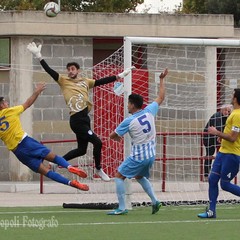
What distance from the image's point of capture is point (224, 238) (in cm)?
1307

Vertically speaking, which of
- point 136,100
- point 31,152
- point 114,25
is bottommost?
point 31,152

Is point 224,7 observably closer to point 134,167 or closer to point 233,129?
point 134,167

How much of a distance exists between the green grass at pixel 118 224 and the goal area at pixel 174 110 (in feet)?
9.17

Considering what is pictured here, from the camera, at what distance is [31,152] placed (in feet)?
55.7

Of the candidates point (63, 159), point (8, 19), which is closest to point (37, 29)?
point (8, 19)

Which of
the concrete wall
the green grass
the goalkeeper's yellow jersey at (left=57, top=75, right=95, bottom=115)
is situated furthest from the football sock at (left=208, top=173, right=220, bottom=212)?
the concrete wall

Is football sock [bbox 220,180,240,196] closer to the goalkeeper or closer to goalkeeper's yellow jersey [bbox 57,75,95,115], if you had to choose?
the goalkeeper

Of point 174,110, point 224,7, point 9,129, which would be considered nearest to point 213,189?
point 9,129

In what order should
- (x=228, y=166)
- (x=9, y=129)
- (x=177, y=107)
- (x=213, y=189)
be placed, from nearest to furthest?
(x=228, y=166), (x=213, y=189), (x=9, y=129), (x=177, y=107)

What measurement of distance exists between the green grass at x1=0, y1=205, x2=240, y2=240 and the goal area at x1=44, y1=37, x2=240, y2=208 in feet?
9.17

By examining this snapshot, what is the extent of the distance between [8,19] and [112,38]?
2669 mm

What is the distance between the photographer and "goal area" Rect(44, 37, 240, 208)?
21.2 m

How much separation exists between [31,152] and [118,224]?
8.74ft

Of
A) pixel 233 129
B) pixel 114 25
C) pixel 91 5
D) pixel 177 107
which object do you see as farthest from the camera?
pixel 91 5
